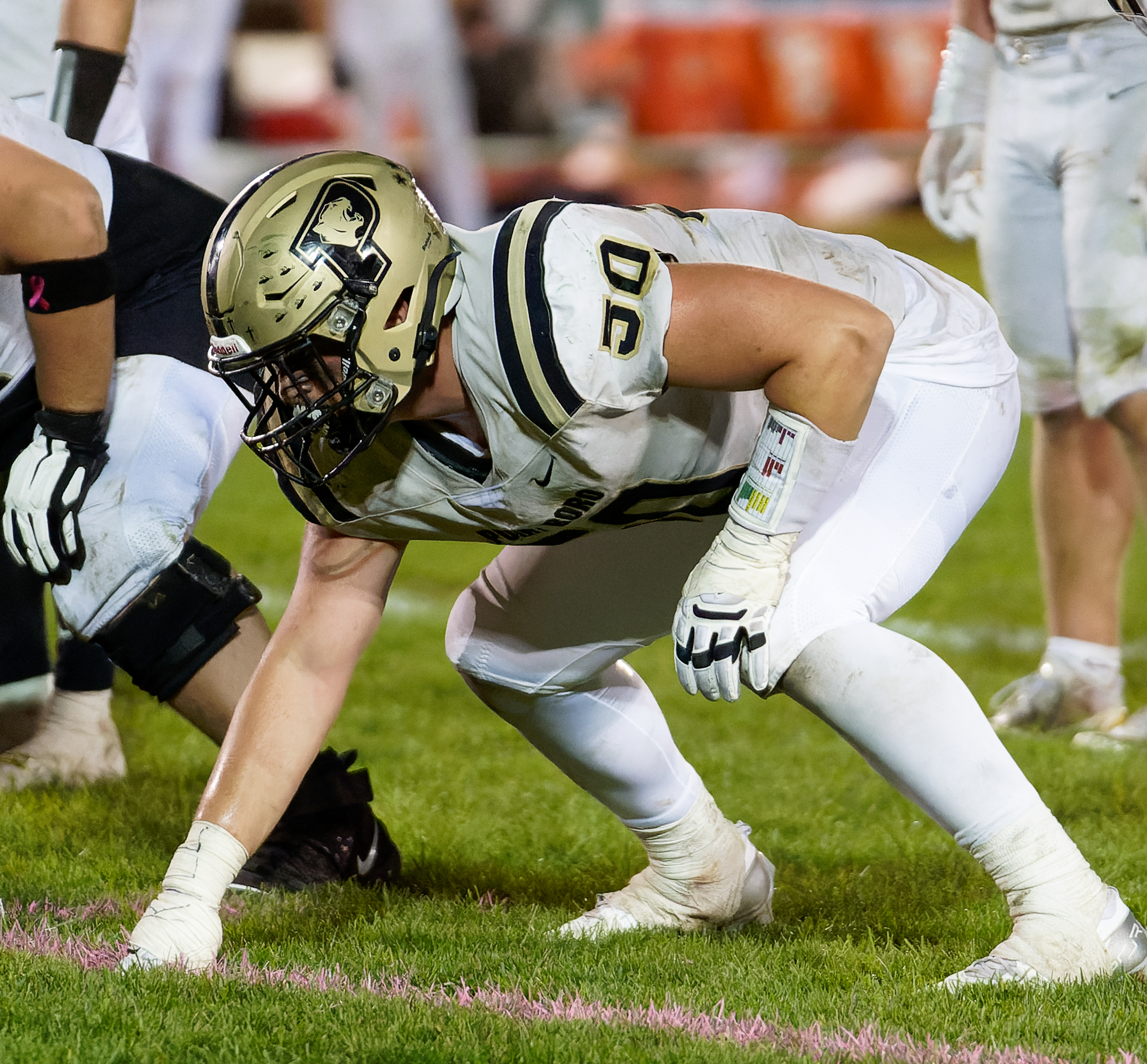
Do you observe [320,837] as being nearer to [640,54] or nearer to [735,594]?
[735,594]

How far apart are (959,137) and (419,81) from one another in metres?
8.63

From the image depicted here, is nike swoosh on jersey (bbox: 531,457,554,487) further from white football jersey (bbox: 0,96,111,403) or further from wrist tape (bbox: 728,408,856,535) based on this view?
white football jersey (bbox: 0,96,111,403)

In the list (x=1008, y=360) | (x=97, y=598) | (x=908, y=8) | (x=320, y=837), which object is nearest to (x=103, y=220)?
(x=97, y=598)

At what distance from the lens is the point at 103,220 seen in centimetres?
339

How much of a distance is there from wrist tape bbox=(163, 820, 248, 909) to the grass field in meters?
0.14

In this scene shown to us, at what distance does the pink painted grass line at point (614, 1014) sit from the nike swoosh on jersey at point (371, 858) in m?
0.65

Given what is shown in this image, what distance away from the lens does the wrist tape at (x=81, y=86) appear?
3854 millimetres

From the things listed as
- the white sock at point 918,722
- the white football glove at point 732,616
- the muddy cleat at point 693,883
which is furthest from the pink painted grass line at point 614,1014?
the muddy cleat at point 693,883

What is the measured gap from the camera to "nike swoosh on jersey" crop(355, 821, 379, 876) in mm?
3479

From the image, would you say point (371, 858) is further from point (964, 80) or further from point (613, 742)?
point (964, 80)

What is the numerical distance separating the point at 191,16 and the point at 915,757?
10966 mm

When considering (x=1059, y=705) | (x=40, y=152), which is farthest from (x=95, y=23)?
(x=1059, y=705)

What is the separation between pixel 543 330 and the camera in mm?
2527

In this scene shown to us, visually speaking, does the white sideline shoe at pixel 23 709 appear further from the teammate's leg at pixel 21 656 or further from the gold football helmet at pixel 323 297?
the gold football helmet at pixel 323 297
